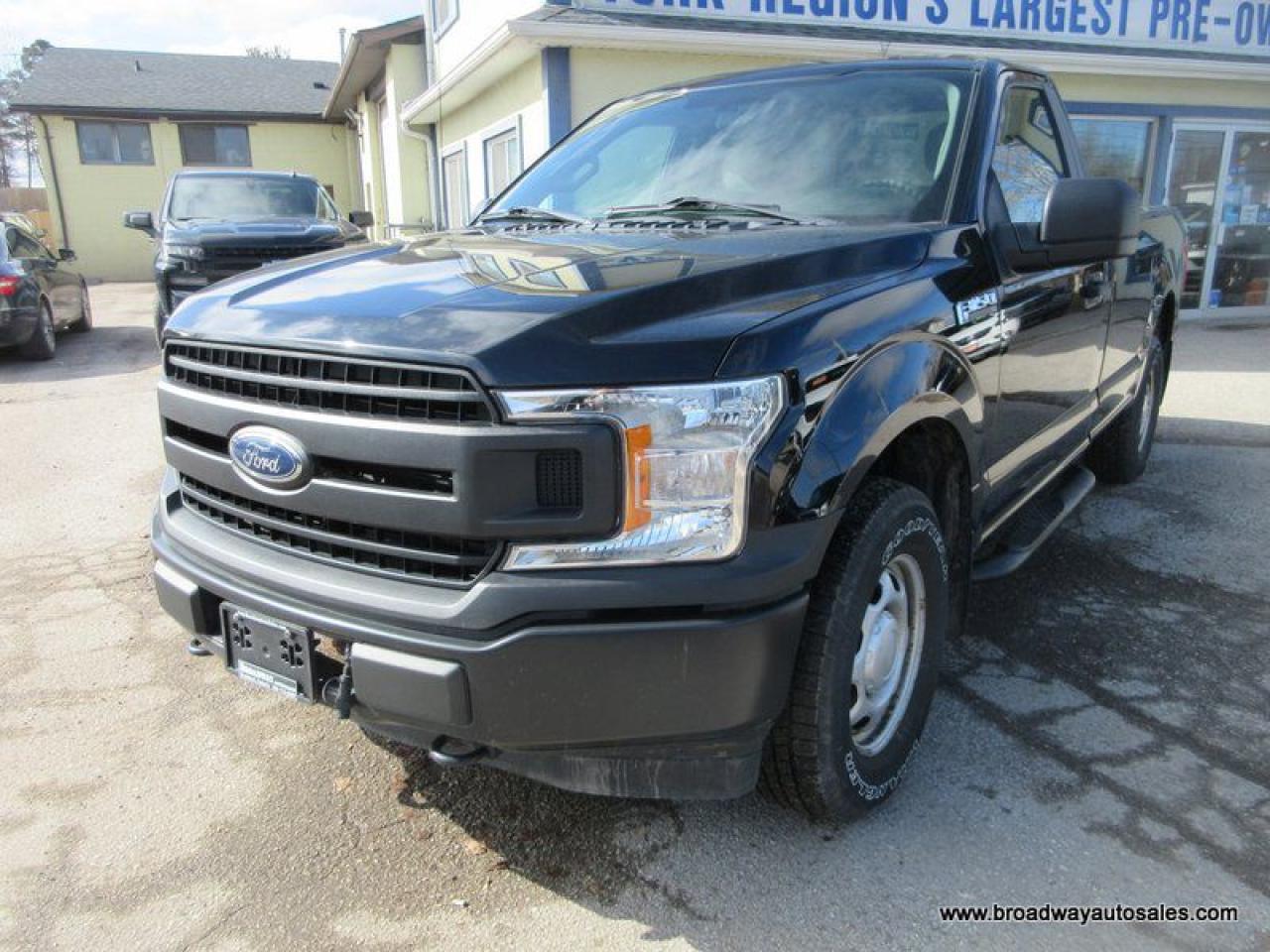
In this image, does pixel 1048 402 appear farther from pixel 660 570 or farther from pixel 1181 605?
pixel 660 570

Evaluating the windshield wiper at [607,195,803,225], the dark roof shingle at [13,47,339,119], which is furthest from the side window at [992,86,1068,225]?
the dark roof shingle at [13,47,339,119]

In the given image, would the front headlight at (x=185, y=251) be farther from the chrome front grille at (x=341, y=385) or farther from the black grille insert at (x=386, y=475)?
the black grille insert at (x=386, y=475)

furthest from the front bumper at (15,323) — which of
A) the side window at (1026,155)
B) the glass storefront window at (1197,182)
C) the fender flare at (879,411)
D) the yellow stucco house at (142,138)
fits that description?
the yellow stucco house at (142,138)

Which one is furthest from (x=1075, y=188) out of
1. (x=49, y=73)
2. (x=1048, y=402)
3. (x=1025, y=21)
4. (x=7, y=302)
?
(x=49, y=73)

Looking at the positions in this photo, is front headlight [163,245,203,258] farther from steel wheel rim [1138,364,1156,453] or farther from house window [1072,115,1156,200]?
house window [1072,115,1156,200]

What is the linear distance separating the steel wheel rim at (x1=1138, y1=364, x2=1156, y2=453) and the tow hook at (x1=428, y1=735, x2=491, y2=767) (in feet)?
14.9

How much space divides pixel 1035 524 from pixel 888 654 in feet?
5.00

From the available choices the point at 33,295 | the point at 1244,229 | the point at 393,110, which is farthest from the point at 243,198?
the point at 1244,229

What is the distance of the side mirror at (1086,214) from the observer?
2.81 m

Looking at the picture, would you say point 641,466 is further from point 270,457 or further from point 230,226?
point 230,226

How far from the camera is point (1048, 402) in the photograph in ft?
11.3

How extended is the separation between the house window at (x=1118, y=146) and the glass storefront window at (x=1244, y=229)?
1.28m

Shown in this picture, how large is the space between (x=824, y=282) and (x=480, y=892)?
166 cm

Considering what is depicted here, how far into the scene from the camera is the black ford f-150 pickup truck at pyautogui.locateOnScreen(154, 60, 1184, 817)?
6.17ft
